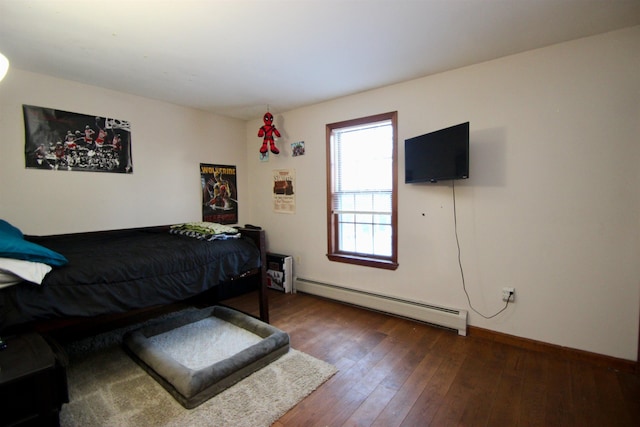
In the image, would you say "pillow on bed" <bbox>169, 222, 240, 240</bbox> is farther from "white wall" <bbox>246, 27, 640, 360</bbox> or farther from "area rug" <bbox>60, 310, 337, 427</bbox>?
"white wall" <bbox>246, 27, 640, 360</bbox>

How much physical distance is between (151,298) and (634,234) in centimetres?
330

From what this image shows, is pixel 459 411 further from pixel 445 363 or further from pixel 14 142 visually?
pixel 14 142

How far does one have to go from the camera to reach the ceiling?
1.70m

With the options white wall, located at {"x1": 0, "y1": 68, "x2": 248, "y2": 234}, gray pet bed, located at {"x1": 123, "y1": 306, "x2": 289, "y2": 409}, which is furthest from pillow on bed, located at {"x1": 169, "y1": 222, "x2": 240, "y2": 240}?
gray pet bed, located at {"x1": 123, "y1": 306, "x2": 289, "y2": 409}

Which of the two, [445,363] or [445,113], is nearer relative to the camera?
[445,363]

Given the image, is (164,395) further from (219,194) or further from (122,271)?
(219,194)

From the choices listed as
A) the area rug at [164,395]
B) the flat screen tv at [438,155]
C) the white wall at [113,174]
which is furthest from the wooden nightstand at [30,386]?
the flat screen tv at [438,155]

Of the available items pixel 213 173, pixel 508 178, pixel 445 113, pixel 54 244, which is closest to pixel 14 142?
Result: pixel 54 244

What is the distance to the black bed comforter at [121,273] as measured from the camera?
1.56 m

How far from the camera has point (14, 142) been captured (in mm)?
2436

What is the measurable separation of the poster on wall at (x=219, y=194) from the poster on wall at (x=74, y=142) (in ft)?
2.90

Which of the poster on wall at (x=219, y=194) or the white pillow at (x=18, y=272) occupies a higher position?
the poster on wall at (x=219, y=194)

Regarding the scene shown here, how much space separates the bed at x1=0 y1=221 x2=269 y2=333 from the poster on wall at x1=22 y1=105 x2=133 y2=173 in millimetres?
660

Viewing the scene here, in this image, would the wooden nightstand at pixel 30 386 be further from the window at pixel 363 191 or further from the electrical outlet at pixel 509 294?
the electrical outlet at pixel 509 294
